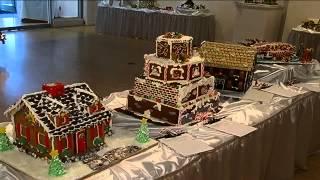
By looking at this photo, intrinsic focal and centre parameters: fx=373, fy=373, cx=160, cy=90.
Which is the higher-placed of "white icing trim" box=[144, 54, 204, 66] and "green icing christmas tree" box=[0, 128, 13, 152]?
"white icing trim" box=[144, 54, 204, 66]

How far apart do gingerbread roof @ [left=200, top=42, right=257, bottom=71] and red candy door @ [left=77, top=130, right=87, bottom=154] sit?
46.2 inches

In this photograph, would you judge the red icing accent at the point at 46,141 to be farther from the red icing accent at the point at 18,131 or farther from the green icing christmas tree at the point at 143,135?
the green icing christmas tree at the point at 143,135

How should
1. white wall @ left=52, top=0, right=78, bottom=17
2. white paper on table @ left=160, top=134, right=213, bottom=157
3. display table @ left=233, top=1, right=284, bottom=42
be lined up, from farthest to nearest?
white wall @ left=52, top=0, right=78, bottom=17
display table @ left=233, top=1, right=284, bottom=42
white paper on table @ left=160, top=134, right=213, bottom=157

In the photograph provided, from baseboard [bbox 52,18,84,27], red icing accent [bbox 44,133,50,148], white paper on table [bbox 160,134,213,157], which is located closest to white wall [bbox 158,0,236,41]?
baseboard [bbox 52,18,84,27]

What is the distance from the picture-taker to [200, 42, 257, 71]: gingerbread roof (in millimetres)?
2404

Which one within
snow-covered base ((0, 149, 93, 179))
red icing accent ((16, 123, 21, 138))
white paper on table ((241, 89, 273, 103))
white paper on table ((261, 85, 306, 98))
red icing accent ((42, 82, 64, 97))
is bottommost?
snow-covered base ((0, 149, 93, 179))

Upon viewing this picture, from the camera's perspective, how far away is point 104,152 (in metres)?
1.52

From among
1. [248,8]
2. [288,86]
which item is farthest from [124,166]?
[248,8]

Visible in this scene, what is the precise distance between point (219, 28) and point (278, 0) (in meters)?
1.50

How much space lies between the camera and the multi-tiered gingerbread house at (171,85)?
1886 millimetres

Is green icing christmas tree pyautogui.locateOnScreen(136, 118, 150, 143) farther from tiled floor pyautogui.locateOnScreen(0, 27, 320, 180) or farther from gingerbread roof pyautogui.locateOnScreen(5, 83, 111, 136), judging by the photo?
tiled floor pyautogui.locateOnScreen(0, 27, 320, 180)

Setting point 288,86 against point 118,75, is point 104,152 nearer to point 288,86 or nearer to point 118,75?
point 288,86

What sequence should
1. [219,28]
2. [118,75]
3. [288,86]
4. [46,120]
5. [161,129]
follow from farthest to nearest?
[219,28]
[118,75]
[288,86]
[161,129]
[46,120]

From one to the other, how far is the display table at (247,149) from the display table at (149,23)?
4.75 metres
